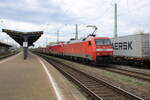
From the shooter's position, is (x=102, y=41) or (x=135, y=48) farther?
(x=102, y=41)

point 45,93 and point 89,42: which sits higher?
point 89,42

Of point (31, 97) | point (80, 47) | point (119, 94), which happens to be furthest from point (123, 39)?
point (31, 97)

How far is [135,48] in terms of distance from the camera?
1984 centimetres

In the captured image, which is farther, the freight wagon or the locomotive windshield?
the locomotive windshield

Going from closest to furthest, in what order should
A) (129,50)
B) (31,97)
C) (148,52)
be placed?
(31,97) < (148,52) < (129,50)

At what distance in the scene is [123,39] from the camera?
72.0 ft

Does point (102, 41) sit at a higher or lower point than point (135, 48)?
higher

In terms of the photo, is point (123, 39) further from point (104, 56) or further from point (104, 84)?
point (104, 84)

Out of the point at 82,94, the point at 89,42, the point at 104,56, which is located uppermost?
the point at 89,42

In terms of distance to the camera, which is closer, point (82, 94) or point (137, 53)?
point (82, 94)

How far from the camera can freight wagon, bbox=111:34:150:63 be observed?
19094mm

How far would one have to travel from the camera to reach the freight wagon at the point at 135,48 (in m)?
19.1

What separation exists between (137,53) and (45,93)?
13370mm

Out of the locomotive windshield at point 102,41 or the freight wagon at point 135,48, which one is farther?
the locomotive windshield at point 102,41
